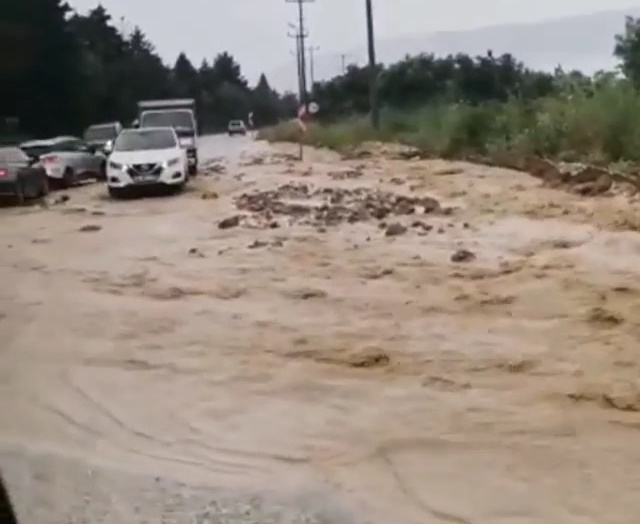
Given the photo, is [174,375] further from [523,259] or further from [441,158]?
[441,158]

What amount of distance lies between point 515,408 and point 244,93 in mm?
27170

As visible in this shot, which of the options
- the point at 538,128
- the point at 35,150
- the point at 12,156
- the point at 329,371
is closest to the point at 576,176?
the point at 538,128

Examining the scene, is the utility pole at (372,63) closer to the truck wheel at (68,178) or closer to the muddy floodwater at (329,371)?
the truck wheel at (68,178)

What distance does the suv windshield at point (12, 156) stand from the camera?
13844mm

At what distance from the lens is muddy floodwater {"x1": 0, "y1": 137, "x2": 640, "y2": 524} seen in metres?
4.55

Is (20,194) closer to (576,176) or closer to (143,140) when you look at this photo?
(143,140)

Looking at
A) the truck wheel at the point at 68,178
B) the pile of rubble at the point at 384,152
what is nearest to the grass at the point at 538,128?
the pile of rubble at the point at 384,152

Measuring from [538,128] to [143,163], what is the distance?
7.52 metres

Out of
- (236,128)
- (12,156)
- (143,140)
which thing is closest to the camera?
(12,156)

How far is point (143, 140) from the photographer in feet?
61.6

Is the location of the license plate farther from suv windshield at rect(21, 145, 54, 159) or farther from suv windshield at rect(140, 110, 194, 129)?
suv windshield at rect(140, 110, 194, 129)

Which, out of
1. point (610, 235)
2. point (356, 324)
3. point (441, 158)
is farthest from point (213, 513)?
point (441, 158)

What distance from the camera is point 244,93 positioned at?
32.3 m

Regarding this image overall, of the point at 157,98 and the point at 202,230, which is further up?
the point at 157,98
